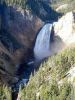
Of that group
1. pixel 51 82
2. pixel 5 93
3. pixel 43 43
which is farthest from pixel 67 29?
pixel 5 93

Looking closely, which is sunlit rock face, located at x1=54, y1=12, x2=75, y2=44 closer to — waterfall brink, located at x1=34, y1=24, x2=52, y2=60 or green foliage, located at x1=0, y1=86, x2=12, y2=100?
waterfall brink, located at x1=34, y1=24, x2=52, y2=60

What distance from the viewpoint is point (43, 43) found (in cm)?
17325

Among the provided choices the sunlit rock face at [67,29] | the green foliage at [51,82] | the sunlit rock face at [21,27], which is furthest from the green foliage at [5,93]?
the sunlit rock face at [67,29]

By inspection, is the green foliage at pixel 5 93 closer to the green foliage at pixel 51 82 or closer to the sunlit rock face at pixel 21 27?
the green foliage at pixel 51 82

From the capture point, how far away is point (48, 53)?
166 meters

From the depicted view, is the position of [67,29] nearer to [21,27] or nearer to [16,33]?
[21,27]

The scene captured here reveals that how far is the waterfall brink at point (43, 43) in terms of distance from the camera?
16762 cm

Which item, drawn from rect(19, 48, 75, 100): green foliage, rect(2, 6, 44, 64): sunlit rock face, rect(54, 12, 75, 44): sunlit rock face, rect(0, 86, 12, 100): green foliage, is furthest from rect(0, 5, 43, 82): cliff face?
rect(0, 86, 12, 100): green foliage

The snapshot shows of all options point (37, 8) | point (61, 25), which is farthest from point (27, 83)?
point (37, 8)

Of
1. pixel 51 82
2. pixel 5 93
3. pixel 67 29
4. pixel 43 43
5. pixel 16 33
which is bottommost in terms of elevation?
pixel 5 93

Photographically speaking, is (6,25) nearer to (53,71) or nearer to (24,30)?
(24,30)

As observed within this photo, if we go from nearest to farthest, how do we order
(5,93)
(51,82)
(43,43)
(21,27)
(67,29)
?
(5,93)
(51,82)
(67,29)
(21,27)
(43,43)

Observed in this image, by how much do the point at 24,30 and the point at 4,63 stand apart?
89.4ft

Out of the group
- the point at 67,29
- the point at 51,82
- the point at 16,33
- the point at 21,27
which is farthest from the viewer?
the point at 21,27
